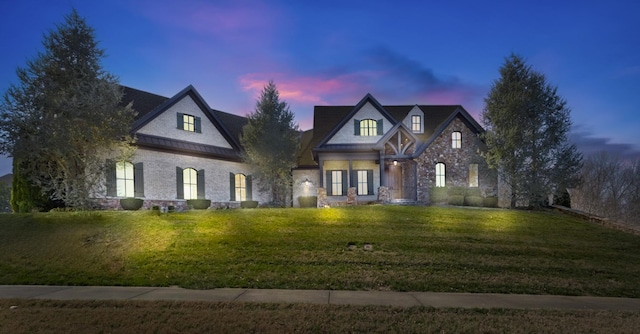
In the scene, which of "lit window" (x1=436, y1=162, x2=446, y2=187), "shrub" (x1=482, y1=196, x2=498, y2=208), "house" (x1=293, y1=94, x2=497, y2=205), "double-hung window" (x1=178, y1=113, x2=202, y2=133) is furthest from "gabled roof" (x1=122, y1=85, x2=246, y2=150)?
"shrub" (x1=482, y1=196, x2=498, y2=208)

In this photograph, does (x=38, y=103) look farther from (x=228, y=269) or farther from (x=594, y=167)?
(x=594, y=167)

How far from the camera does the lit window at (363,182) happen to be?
87.1 feet

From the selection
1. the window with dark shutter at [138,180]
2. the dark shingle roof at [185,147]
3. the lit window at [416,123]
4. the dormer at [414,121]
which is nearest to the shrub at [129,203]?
the window with dark shutter at [138,180]

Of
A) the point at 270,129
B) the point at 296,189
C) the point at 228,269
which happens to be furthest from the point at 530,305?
the point at 296,189

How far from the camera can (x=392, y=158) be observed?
25.4 metres

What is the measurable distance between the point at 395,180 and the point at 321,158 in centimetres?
576

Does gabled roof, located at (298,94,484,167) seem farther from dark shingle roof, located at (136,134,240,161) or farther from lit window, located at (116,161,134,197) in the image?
lit window, located at (116,161,134,197)

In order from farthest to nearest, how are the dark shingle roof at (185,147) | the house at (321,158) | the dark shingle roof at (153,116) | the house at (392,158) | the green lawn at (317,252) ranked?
the house at (392,158) → the house at (321,158) → the dark shingle roof at (153,116) → the dark shingle roof at (185,147) → the green lawn at (317,252)

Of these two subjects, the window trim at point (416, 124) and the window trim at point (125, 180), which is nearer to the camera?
the window trim at point (125, 180)

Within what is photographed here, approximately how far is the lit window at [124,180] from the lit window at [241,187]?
23.0 ft

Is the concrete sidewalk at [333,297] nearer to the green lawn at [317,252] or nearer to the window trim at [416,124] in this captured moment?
the green lawn at [317,252]

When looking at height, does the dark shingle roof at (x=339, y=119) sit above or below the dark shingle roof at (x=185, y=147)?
above

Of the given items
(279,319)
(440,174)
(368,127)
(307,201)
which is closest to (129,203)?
(307,201)

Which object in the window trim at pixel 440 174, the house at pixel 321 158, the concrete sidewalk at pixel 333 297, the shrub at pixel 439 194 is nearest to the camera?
the concrete sidewalk at pixel 333 297
